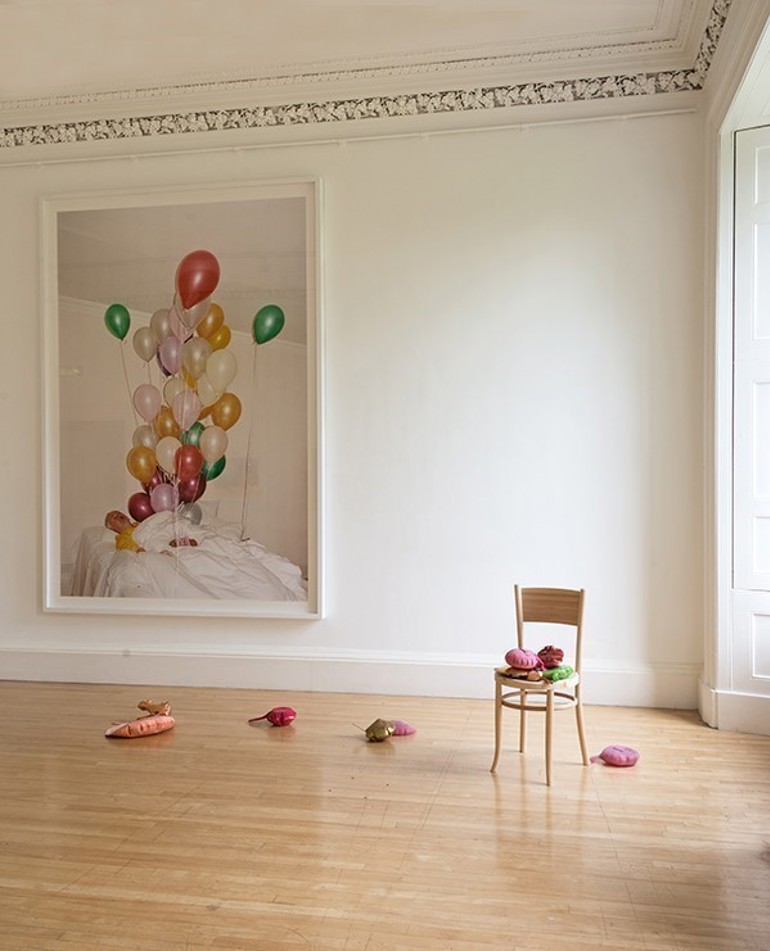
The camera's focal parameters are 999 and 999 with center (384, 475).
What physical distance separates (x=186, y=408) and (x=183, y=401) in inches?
2.1

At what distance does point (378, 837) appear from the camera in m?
3.99

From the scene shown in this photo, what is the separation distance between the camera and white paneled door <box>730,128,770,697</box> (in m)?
5.61

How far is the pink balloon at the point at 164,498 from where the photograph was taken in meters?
6.87

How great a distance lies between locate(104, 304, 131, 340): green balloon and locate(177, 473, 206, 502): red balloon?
1132mm

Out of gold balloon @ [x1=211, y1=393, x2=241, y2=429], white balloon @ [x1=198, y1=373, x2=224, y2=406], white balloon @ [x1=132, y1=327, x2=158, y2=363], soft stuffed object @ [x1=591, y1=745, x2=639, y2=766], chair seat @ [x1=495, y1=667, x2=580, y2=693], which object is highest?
white balloon @ [x1=132, y1=327, x2=158, y2=363]

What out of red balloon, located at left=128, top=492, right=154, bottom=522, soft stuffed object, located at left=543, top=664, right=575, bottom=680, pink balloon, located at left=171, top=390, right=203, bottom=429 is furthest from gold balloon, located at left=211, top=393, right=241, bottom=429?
soft stuffed object, located at left=543, top=664, right=575, bottom=680

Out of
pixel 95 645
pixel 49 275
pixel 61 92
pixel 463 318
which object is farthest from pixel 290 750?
pixel 61 92

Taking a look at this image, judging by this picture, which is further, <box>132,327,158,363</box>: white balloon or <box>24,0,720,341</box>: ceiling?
<box>132,327,158,363</box>: white balloon

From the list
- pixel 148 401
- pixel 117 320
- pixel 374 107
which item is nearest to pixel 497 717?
pixel 148 401

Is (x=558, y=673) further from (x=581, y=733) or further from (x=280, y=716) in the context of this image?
(x=280, y=716)

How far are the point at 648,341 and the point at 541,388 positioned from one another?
A: 2.37 feet

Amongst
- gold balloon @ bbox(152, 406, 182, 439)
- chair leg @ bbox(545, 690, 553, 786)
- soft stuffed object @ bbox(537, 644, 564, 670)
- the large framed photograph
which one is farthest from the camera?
gold balloon @ bbox(152, 406, 182, 439)

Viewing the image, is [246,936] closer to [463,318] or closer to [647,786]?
[647,786]

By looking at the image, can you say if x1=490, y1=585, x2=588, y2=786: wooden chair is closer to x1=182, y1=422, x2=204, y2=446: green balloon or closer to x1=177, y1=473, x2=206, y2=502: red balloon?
x1=177, y1=473, x2=206, y2=502: red balloon
